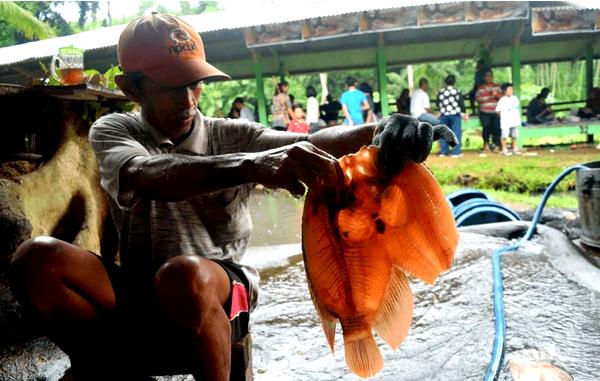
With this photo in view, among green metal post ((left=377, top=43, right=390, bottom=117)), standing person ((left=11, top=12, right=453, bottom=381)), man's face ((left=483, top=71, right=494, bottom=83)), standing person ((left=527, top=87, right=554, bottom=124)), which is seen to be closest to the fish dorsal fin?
standing person ((left=11, top=12, right=453, bottom=381))

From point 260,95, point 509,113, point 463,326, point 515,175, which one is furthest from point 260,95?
point 463,326

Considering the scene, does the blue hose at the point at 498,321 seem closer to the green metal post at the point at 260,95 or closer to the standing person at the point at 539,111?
the green metal post at the point at 260,95

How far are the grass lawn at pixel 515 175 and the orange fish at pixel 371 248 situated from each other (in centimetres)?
691

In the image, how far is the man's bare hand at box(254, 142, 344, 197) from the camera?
4.46 ft

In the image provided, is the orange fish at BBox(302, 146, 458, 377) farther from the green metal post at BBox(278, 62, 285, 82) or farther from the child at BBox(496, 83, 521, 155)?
the green metal post at BBox(278, 62, 285, 82)

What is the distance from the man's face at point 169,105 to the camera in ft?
6.38

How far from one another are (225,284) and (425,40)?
13.8 m

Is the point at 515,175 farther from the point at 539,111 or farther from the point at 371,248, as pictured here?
the point at 371,248

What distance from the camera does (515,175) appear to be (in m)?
9.98

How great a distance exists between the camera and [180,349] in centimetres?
186

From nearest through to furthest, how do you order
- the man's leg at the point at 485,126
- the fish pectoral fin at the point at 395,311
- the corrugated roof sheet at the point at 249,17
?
1. the fish pectoral fin at the point at 395,311
2. the corrugated roof sheet at the point at 249,17
3. the man's leg at the point at 485,126

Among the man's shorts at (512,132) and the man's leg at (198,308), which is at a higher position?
the man's leg at (198,308)

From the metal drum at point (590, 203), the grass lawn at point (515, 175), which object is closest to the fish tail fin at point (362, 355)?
the metal drum at point (590, 203)

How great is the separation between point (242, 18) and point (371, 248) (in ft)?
39.2
